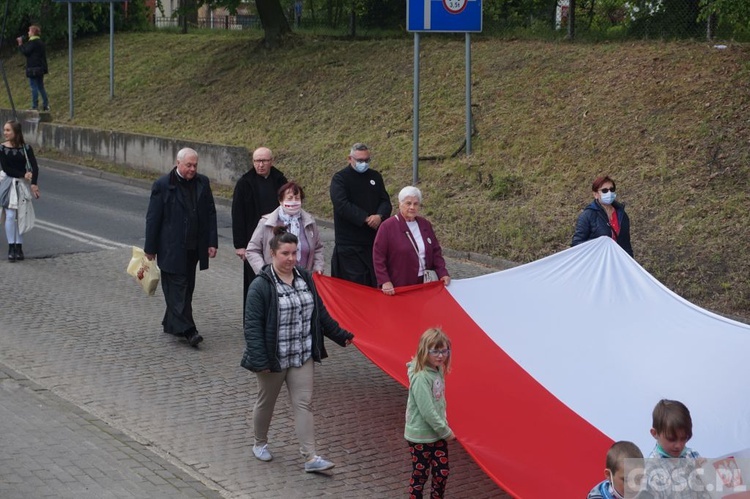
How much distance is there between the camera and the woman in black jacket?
25.3 feet

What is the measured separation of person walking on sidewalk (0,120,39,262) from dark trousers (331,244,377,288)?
6200 mm

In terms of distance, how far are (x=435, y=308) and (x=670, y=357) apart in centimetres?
222

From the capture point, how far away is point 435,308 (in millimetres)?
9438

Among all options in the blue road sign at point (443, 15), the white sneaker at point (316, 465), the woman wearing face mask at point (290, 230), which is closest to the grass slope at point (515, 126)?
the blue road sign at point (443, 15)

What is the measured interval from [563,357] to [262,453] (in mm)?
2405

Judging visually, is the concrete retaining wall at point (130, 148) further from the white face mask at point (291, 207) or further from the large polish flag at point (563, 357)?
the large polish flag at point (563, 357)

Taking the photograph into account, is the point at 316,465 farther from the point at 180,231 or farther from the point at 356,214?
the point at 180,231

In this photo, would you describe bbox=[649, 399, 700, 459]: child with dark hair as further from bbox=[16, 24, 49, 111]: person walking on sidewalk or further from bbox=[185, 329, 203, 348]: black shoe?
bbox=[16, 24, 49, 111]: person walking on sidewalk

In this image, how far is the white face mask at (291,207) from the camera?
9844 mm

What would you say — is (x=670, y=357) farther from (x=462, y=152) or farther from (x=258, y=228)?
(x=462, y=152)

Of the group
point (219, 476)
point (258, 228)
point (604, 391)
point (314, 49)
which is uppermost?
point (314, 49)

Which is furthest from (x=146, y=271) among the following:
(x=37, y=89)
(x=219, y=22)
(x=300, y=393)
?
(x=219, y=22)

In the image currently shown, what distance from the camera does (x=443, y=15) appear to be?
730 inches

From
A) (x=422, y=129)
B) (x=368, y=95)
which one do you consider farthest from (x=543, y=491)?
(x=368, y=95)
